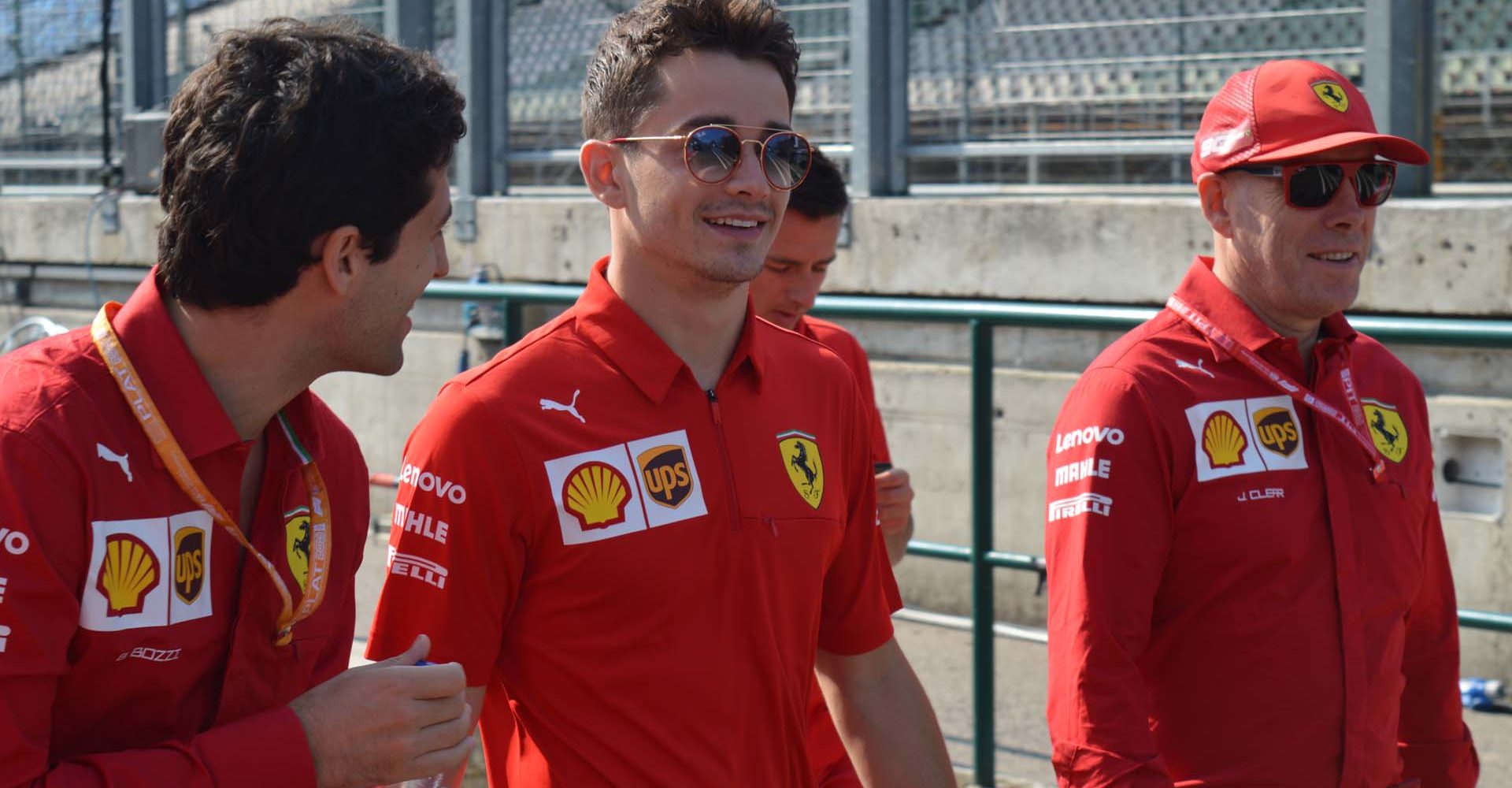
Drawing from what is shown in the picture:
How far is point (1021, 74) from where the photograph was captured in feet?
25.9

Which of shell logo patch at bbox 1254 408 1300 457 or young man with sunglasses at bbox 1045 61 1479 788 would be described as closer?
young man with sunglasses at bbox 1045 61 1479 788

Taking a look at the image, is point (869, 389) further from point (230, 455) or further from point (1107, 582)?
point (230, 455)

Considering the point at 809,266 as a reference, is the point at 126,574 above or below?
below

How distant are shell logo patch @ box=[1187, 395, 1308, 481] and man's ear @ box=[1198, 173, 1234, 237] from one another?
0.37 meters

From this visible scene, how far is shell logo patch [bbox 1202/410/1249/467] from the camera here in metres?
2.71

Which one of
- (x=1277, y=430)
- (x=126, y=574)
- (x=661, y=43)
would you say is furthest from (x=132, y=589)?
(x=1277, y=430)

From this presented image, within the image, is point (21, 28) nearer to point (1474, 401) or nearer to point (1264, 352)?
point (1474, 401)

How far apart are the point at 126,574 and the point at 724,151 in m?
1.04

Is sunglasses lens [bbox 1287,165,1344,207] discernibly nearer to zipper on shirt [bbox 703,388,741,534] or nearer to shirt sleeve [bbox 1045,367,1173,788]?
shirt sleeve [bbox 1045,367,1173,788]

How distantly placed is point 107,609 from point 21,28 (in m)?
12.1

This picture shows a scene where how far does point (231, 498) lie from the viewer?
198cm

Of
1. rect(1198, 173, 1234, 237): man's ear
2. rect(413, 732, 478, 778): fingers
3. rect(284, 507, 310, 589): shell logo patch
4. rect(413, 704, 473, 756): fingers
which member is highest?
rect(1198, 173, 1234, 237): man's ear

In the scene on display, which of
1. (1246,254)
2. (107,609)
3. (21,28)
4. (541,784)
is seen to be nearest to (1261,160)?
(1246,254)

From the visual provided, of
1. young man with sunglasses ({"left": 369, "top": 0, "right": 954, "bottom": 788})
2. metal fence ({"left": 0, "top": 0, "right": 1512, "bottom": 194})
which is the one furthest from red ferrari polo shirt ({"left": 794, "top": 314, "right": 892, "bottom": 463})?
metal fence ({"left": 0, "top": 0, "right": 1512, "bottom": 194})
